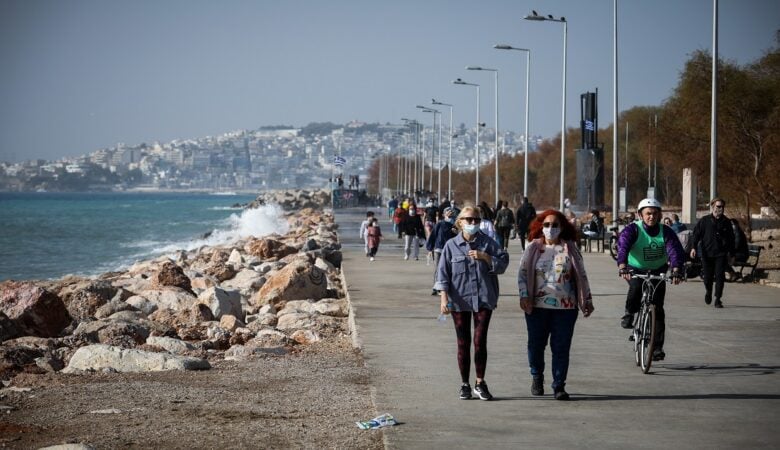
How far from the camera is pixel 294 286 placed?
2272 centimetres

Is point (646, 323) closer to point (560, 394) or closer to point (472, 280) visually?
point (560, 394)

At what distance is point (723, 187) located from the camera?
45.5 metres

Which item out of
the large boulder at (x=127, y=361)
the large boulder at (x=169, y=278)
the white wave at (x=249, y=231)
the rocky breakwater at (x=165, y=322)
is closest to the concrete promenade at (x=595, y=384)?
the rocky breakwater at (x=165, y=322)

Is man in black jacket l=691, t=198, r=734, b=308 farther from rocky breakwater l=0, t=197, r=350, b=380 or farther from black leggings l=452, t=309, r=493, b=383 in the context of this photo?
black leggings l=452, t=309, r=493, b=383

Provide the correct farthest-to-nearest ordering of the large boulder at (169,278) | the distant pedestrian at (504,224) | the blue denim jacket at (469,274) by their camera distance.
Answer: the distant pedestrian at (504,224) → the large boulder at (169,278) → the blue denim jacket at (469,274)

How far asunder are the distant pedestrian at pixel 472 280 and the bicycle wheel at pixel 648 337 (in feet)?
6.80

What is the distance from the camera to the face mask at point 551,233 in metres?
10.6

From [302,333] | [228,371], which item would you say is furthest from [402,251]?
[228,371]

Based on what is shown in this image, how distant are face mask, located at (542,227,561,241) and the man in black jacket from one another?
799cm

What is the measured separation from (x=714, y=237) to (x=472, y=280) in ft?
28.9

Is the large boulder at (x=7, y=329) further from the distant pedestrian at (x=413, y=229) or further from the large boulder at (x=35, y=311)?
the distant pedestrian at (x=413, y=229)

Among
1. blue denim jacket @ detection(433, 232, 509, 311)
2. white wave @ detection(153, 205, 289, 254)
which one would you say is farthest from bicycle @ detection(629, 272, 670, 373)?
white wave @ detection(153, 205, 289, 254)

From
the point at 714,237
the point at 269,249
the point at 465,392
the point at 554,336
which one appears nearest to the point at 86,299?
the point at 714,237

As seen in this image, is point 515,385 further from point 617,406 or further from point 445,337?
point 445,337
